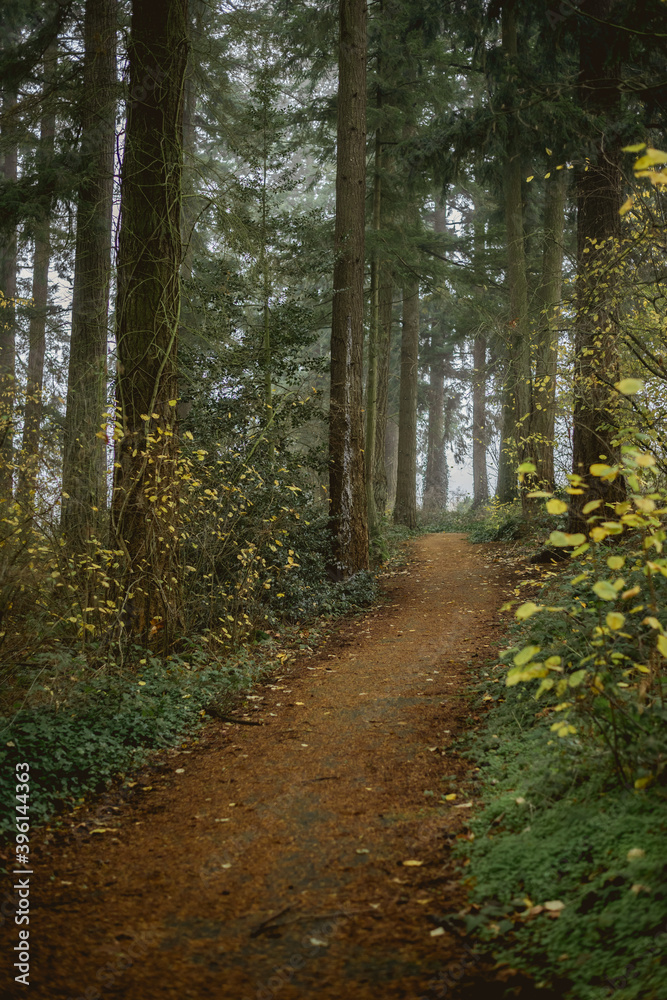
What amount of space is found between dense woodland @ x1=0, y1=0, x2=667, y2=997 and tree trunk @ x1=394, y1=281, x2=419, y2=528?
27cm

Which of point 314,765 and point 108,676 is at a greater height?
point 108,676

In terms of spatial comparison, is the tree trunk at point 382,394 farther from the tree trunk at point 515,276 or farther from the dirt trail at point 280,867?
the dirt trail at point 280,867

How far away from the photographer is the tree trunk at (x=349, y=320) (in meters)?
10.0

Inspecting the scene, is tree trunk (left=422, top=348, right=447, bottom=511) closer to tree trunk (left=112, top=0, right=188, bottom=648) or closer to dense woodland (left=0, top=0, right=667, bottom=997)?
dense woodland (left=0, top=0, right=667, bottom=997)

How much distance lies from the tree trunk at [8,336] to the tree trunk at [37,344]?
17 centimetres

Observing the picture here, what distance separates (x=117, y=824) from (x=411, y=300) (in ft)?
54.5

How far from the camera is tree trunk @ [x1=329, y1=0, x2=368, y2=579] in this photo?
32.9 feet

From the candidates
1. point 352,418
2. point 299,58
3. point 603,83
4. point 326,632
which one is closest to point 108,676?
point 326,632

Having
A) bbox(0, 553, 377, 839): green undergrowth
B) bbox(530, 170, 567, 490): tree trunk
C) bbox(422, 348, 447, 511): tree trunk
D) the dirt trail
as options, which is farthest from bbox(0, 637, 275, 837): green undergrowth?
bbox(422, 348, 447, 511): tree trunk

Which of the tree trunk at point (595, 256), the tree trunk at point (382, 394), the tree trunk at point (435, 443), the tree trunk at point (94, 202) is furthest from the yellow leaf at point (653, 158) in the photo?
the tree trunk at point (435, 443)

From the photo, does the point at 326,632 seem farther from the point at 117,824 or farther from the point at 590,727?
the point at 590,727

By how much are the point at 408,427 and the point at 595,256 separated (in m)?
10.0

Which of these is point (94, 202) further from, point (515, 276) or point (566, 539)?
point (566, 539)

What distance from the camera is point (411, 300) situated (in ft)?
59.7
